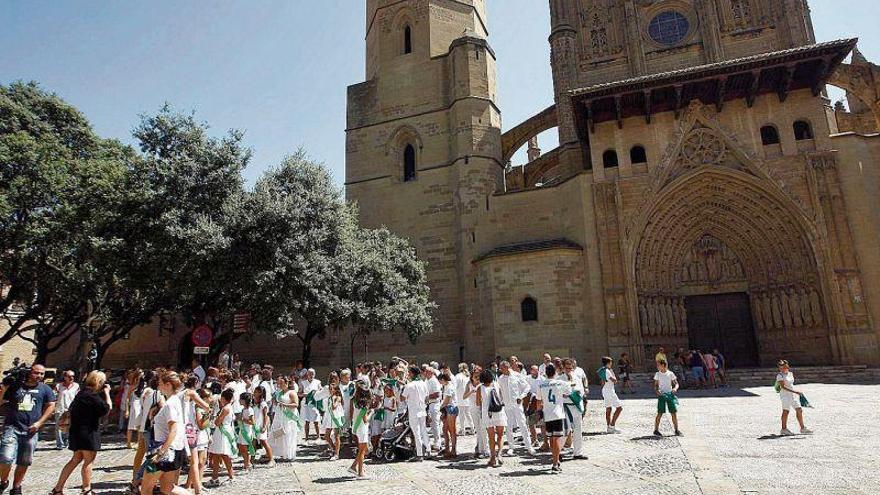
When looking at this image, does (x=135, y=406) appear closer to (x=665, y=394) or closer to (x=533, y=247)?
(x=665, y=394)

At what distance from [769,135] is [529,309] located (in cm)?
1204

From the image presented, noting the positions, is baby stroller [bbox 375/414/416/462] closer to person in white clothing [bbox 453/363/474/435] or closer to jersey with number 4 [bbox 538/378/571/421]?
person in white clothing [bbox 453/363/474/435]

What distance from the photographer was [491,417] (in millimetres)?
8258

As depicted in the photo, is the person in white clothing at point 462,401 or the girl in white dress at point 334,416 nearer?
the girl in white dress at point 334,416

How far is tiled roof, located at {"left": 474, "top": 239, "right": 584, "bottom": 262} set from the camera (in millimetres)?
21438

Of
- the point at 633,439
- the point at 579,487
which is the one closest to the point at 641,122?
the point at 633,439

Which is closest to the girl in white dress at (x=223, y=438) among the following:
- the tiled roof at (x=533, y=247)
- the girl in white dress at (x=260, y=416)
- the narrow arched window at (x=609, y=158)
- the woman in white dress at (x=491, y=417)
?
the girl in white dress at (x=260, y=416)

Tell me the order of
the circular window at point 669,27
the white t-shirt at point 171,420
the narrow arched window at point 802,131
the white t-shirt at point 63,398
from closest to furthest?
the white t-shirt at point 171,420 < the white t-shirt at point 63,398 < the narrow arched window at point 802,131 < the circular window at point 669,27

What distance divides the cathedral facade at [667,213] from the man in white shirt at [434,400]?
460 inches

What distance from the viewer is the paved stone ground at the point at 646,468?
645 centimetres

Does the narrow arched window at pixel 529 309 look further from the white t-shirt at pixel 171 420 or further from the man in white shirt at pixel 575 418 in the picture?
the white t-shirt at pixel 171 420

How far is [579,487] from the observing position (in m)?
6.57

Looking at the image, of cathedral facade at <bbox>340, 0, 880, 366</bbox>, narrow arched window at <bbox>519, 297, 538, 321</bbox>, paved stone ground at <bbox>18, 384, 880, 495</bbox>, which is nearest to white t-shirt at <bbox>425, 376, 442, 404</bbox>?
paved stone ground at <bbox>18, 384, 880, 495</bbox>

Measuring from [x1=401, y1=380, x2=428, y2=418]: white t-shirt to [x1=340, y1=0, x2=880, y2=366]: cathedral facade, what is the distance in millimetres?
12412
